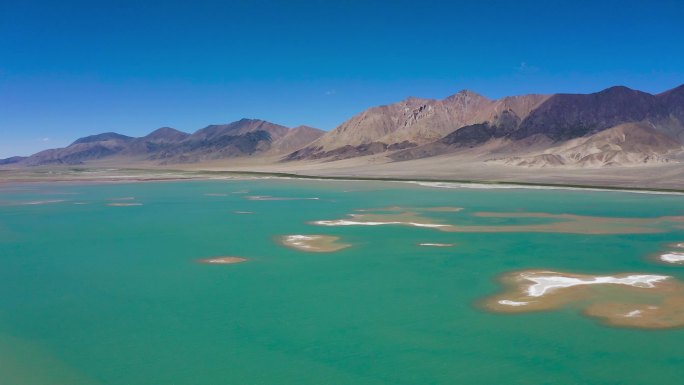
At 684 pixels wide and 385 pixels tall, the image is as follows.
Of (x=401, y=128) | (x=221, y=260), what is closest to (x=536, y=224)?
(x=221, y=260)

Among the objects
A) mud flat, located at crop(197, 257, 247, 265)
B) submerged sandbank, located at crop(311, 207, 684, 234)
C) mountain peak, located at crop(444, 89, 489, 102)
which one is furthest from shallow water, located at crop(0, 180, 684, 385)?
mountain peak, located at crop(444, 89, 489, 102)

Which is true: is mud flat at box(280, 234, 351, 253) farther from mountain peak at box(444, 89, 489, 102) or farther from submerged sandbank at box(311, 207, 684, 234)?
mountain peak at box(444, 89, 489, 102)

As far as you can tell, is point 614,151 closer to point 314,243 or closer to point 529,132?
point 529,132

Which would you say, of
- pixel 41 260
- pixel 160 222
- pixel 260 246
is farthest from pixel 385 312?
pixel 160 222

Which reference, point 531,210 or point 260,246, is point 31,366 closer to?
point 260,246

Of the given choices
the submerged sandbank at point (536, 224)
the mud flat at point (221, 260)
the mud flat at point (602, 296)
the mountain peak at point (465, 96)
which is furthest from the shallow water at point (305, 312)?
the mountain peak at point (465, 96)

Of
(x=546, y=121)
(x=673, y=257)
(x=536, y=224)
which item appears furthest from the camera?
(x=546, y=121)
